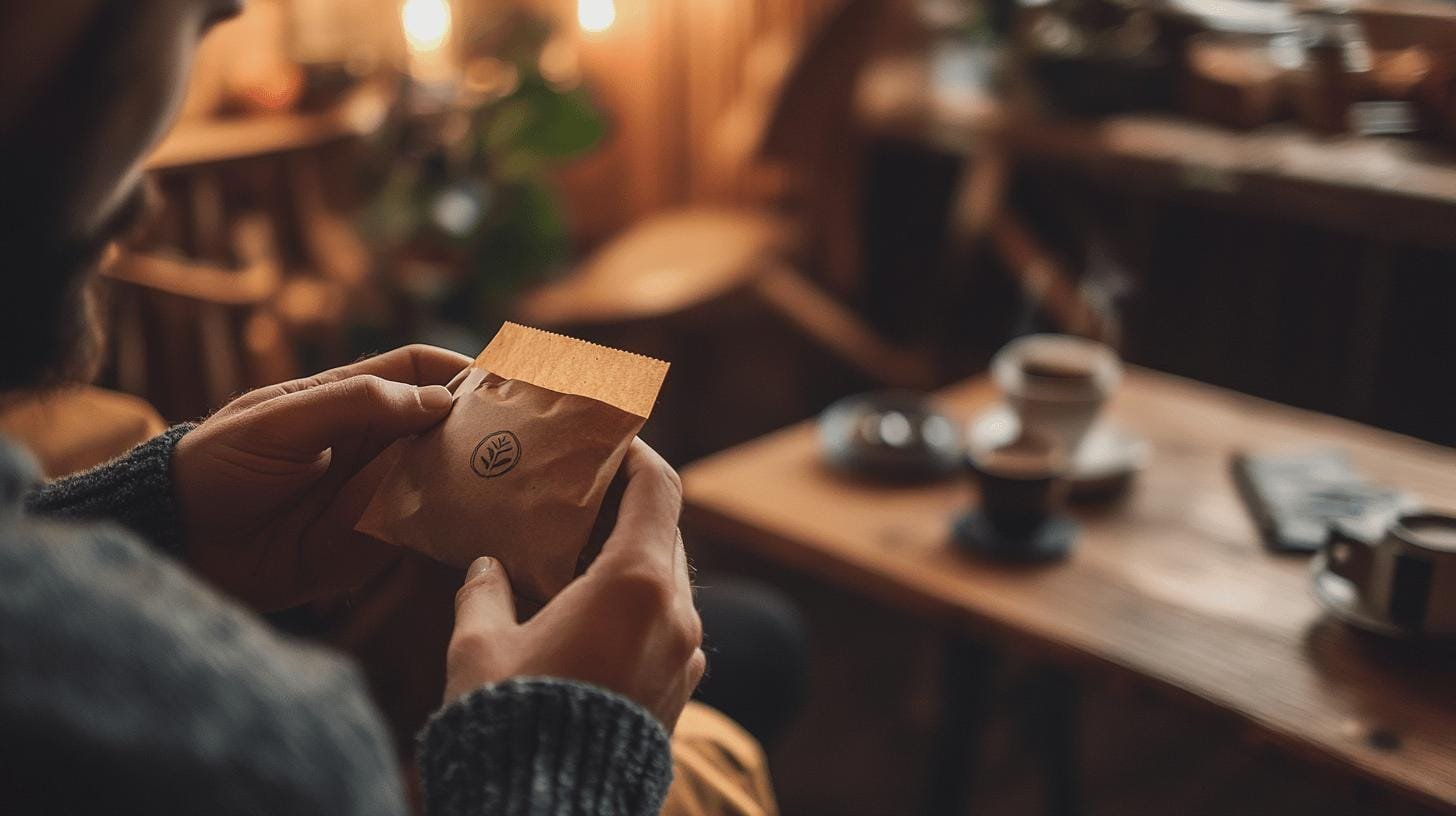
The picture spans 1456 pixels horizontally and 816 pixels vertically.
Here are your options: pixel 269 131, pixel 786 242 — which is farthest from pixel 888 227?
pixel 269 131

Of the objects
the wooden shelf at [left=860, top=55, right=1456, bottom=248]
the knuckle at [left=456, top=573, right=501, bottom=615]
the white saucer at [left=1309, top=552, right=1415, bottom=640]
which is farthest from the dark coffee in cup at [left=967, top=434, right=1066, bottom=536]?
the wooden shelf at [left=860, top=55, right=1456, bottom=248]

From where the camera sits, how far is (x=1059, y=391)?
1526 millimetres

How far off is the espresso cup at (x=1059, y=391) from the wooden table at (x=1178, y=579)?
0.36 ft

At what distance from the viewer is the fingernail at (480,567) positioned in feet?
2.66

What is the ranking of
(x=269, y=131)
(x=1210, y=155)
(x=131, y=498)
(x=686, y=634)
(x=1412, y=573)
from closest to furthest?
(x=686, y=634), (x=131, y=498), (x=1412, y=573), (x=1210, y=155), (x=269, y=131)

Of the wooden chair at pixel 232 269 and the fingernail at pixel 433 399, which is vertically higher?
the fingernail at pixel 433 399

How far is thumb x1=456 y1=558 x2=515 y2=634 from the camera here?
762mm

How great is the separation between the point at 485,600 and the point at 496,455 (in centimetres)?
11

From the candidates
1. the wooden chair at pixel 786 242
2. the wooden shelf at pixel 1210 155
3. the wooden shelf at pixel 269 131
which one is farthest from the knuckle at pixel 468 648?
the wooden shelf at pixel 269 131

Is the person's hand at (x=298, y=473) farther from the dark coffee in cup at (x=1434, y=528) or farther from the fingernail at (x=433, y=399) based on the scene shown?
Answer: the dark coffee in cup at (x=1434, y=528)

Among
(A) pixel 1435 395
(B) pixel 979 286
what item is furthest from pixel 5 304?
(B) pixel 979 286

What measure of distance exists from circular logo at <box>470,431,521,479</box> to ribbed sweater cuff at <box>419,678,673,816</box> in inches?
6.9

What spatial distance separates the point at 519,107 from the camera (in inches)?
109

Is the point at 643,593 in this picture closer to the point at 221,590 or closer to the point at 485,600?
the point at 485,600
